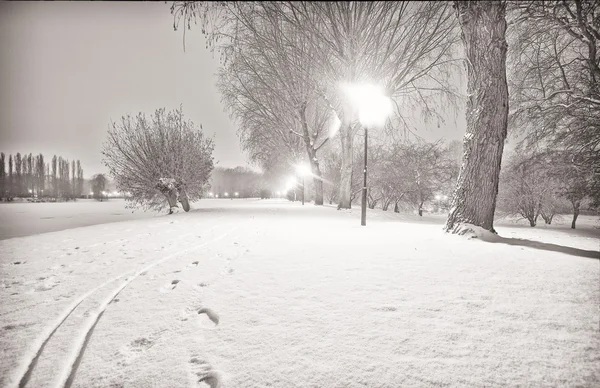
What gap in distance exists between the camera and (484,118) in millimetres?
4793

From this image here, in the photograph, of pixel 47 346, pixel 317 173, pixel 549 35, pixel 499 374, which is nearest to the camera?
pixel 499 374

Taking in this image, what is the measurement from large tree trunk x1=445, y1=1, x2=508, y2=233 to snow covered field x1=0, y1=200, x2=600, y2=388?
1.10m

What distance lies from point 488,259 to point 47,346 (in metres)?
4.74

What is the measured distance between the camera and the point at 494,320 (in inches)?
83.5

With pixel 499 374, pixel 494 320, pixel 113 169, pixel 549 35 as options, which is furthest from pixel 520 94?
pixel 113 169

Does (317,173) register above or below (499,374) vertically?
above

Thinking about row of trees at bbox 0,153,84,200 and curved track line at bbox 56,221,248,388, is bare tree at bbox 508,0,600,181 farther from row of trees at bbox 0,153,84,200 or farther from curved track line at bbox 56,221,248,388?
row of trees at bbox 0,153,84,200

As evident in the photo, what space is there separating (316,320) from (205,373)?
934 millimetres

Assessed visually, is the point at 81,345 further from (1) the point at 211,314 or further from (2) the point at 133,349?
(1) the point at 211,314

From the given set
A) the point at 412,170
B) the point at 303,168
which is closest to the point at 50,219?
the point at 303,168

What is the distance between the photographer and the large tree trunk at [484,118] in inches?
187

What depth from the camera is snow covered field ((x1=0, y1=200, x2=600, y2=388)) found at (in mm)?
1642

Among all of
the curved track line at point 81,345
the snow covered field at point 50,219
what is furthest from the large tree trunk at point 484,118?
the snow covered field at point 50,219

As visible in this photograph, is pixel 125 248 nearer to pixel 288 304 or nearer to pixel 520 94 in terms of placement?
pixel 288 304
